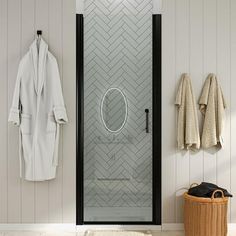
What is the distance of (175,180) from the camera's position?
155 inches

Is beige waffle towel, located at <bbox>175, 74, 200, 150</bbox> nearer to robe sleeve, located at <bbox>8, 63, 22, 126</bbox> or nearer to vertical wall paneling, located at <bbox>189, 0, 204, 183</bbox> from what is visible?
vertical wall paneling, located at <bbox>189, 0, 204, 183</bbox>

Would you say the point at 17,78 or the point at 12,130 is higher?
the point at 17,78

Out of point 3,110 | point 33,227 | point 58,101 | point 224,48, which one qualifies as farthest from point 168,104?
point 33,227

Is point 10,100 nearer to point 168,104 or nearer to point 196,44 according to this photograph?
point 168,104

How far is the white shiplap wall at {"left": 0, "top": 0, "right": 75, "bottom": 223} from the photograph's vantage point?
12.9ft

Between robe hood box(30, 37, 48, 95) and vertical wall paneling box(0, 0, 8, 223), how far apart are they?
1.05ft

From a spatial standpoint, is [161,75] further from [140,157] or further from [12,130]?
[12,130]

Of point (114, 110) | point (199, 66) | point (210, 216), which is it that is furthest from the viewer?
point (114, 110)

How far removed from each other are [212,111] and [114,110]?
95 centimetres

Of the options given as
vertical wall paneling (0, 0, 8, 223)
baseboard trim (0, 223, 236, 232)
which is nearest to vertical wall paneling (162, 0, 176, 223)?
baseboard trim (0, 223, 236, 232)

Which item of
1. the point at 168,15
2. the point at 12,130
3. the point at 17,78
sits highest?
the point at 168,15

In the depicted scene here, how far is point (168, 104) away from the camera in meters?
3.93

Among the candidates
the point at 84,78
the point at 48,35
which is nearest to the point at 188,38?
the point at 84,78

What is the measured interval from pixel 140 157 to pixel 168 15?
4.64 feet
